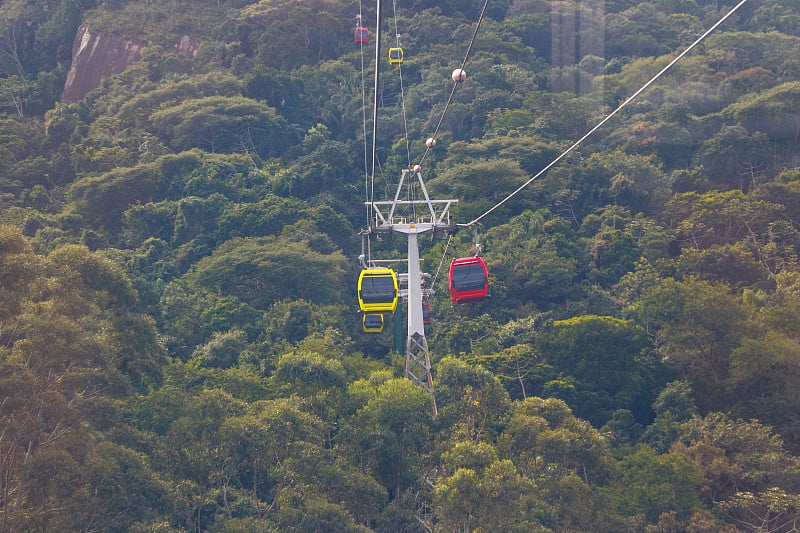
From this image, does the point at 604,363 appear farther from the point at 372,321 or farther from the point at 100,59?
the point at 100,59

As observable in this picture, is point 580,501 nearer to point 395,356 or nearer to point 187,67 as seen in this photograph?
point 395,356

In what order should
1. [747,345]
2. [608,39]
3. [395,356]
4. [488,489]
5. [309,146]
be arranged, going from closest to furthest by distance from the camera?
[488,489] → [747,345] → [395,356] → [309,146] → [608,39]

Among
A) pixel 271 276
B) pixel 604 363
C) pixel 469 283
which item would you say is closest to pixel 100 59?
pixel 271 276

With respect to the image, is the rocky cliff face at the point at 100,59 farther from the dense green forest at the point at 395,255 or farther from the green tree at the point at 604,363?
the green tree at the point at 604,363

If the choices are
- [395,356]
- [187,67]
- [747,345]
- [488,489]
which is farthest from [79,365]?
[187,67]

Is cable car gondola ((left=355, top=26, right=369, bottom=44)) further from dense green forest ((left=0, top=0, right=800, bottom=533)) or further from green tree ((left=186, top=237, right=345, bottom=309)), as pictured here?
green tree ((left=186, top=237, right=345, bottom=309))

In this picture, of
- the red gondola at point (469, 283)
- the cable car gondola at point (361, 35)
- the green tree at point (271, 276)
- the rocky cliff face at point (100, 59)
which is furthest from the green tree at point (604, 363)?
the rocky cliff face at point (100, 59)
